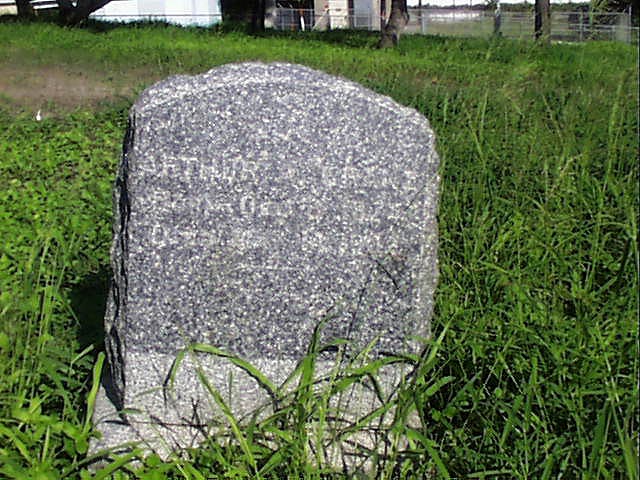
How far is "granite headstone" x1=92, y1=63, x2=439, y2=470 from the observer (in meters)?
2.45

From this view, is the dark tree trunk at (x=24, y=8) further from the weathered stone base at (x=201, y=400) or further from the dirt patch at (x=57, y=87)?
the weathered stone base at (x=201, y=400)

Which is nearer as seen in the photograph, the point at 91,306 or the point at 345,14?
the point at 91,306

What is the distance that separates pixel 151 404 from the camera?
253cm

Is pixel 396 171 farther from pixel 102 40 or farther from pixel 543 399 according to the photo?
pixel 102 40

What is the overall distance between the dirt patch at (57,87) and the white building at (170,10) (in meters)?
14.4

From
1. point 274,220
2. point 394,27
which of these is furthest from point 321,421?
point 394,27

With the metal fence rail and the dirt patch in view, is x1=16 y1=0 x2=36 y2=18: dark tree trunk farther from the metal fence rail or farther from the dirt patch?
the dirt patch

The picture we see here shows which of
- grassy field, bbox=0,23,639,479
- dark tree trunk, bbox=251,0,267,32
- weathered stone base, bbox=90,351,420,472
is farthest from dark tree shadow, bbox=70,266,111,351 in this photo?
dark tree trunk, bbox=251,0,267,32

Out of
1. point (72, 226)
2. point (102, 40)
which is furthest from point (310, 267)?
point (102, 40)

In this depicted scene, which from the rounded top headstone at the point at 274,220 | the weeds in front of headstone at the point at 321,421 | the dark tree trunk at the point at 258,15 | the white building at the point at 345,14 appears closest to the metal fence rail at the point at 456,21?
the white building at the point at 345,14

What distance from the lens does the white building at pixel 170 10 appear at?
23.4 metres

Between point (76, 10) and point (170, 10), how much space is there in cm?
885

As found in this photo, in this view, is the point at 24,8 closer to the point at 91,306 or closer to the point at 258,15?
the point at 258,15

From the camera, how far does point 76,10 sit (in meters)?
15.6
